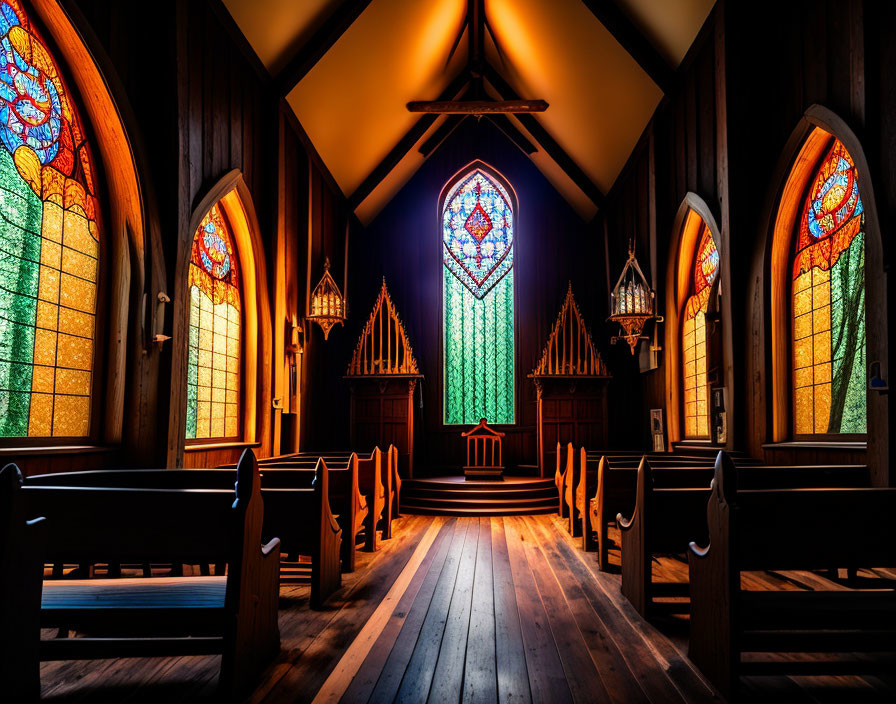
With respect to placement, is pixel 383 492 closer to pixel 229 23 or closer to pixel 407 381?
pixel 407 381

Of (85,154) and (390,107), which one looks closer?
(85,154)

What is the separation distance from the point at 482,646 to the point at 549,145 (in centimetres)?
821

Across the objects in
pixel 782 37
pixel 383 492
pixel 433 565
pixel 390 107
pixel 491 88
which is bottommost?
pixel 433 565

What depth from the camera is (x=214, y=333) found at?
19.5ft

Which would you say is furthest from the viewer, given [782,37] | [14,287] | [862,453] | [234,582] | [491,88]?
[491,88]

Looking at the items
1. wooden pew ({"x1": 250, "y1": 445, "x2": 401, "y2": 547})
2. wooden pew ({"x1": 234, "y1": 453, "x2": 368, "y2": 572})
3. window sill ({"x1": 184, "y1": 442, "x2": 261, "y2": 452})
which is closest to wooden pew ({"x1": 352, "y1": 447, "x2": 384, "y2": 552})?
wooden pew ({"x1": 250, "y1": 445, "x2": 401, "y2": 547})

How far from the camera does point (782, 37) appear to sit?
5309 millimetres

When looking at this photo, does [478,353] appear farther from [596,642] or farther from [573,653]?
[573,653]

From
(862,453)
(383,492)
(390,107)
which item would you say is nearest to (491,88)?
(390,107)

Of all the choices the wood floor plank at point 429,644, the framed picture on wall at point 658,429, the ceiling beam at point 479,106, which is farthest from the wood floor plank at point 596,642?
the ceiling beam at point 479,106

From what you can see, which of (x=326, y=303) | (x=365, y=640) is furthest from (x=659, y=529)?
(x=326, y=303)

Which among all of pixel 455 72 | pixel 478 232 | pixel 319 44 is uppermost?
pixel 455 72

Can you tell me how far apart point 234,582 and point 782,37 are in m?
5.89

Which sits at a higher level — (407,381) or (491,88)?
(491,88)
